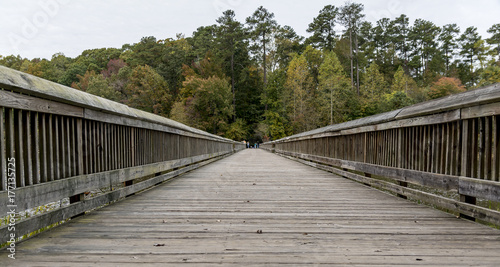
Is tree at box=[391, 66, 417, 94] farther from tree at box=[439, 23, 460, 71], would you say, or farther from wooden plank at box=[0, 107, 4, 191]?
Result: wooden plank at box=[0, 107, 4, 191]

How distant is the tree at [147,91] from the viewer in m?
46.2

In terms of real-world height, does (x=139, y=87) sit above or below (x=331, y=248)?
above

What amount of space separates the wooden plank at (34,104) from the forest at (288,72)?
3365cm

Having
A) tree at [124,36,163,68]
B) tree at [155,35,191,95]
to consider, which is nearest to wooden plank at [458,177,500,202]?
tree at [155,35,191,95]

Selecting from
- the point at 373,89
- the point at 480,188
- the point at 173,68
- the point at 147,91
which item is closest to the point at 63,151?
the point at 480,188

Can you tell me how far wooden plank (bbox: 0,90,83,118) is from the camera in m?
1.96

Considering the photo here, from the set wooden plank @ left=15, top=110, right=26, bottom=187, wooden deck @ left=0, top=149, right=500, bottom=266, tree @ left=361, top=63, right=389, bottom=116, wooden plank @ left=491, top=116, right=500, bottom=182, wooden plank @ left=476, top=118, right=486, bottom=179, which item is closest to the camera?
wooden deck @ left=0, top=149, right=500, bottom=266

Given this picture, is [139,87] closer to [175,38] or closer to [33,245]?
[175,38]

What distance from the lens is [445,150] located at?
301cm

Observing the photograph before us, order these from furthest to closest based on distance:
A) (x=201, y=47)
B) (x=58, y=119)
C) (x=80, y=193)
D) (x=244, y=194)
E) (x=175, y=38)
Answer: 1. (x=175, y=38)
2. (x=201, y=47)
3. (x=244, y=194)
4. (x=80, y=193)
5. (x=58, y=119)

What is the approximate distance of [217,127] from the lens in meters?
44.6

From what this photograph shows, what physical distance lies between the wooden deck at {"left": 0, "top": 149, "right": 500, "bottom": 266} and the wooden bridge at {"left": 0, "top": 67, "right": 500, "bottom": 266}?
1 cm

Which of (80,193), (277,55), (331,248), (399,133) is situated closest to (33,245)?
(80,193)

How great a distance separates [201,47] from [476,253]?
57.5 meters
